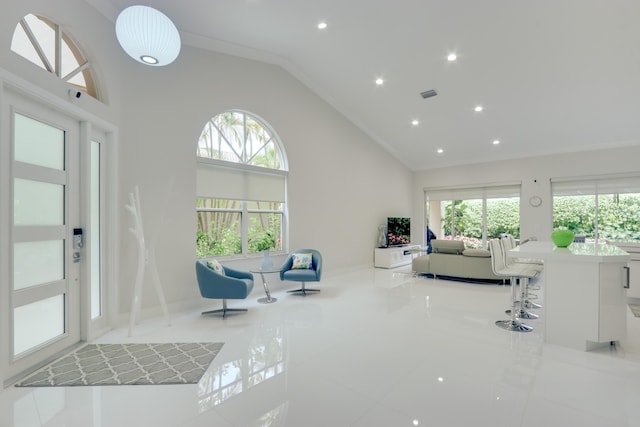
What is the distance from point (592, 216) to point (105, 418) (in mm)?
9627

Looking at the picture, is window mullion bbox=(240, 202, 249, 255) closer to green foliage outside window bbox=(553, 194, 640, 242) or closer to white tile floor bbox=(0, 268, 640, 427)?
white tile floor bbox=(0, 268, 640, 427)

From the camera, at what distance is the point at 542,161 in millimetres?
7820

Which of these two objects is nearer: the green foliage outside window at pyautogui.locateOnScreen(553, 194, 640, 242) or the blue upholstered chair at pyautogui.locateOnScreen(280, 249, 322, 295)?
the blue upholstered chair at pyautogui.locateOnScreen(280, 249, 322, 295)

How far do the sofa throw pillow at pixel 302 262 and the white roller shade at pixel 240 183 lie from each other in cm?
115

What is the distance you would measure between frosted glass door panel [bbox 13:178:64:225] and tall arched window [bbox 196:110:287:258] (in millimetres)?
1775

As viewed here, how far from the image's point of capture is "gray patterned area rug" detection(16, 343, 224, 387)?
2.44 m

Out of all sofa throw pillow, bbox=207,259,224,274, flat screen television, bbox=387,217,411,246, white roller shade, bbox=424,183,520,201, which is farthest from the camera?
white roller shade, bbox=424,183,520,201

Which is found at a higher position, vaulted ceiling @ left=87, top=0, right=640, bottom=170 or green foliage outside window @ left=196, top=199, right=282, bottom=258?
vaulted ceiling @ left=87, top=0, right=640, bottom=170

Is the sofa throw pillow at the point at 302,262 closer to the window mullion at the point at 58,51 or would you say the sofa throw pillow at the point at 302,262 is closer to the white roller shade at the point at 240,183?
Answer: the white roller shade at the point at 240,183

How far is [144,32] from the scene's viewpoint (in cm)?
271

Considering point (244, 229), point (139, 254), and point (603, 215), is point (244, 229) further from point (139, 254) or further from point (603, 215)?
point (603, 215)

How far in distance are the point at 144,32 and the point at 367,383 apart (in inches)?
138

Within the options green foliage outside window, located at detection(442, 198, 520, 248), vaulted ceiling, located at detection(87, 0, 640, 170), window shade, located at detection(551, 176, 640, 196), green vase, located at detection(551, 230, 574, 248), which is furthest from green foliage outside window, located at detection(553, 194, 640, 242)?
green vase, located at detection(551, 230, 574, 248)

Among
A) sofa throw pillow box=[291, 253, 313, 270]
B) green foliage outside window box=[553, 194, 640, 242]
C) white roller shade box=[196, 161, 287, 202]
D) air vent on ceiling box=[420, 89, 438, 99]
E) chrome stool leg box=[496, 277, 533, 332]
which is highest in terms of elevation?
air vent on ceiling box=[420, 89, 438, 99]
